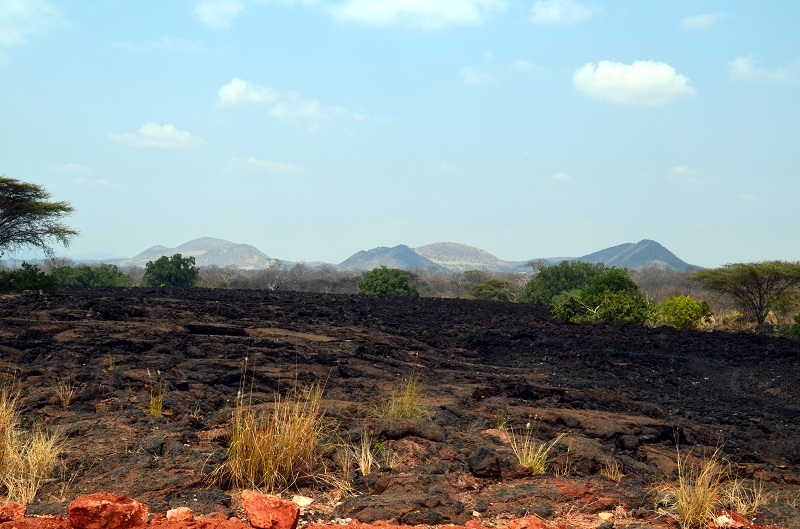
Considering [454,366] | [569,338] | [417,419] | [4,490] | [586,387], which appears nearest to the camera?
A: [4,490]

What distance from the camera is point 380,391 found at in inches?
397

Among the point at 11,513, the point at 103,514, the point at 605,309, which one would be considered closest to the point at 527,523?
the point at 103,514

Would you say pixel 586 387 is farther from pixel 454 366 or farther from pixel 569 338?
pixel 569 338

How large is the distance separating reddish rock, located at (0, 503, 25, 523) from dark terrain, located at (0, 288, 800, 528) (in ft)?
0.58

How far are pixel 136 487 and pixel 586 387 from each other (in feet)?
28.9

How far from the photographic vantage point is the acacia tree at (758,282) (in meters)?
24.8

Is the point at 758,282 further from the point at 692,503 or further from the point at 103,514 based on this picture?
the point at 103,514

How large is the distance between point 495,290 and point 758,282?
1926 centimetres

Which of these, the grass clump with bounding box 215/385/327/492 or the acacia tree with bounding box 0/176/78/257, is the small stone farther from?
the acacia tree with bounding box 0/176/78/257

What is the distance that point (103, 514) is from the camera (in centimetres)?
429

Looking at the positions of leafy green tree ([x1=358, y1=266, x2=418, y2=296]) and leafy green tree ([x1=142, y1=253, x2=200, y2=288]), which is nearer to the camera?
leafy green tree ([x1=358, y1=266, x2=418, y2=296])

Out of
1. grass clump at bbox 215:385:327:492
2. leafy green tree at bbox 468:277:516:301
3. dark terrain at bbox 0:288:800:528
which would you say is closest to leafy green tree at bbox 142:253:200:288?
leafy green tree at bbox 468:277:516:301

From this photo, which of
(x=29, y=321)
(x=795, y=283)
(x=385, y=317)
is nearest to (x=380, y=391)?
(x=29, y=321)

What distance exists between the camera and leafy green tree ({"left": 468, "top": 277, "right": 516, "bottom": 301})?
43.1 m
